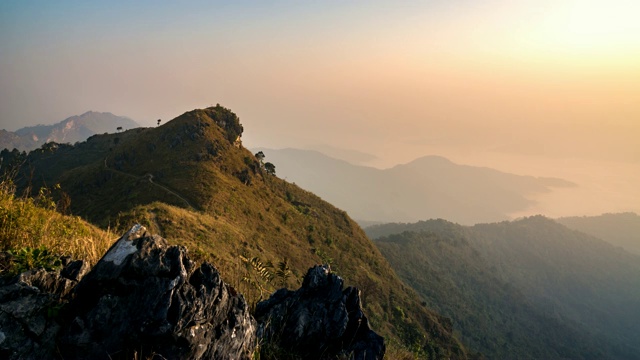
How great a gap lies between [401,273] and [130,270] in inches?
4990

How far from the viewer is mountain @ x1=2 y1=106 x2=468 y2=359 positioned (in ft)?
168

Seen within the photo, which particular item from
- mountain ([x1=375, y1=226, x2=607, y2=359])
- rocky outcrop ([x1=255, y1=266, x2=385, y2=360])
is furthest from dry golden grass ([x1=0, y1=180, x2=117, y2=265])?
mountain ([x1=375, y1=226, x2=607, y2=359])

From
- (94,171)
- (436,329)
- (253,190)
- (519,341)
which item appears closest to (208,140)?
(253,190)

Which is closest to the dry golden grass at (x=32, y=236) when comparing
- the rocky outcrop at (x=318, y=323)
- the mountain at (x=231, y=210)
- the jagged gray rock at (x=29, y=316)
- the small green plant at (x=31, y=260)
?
the small green plant at (x=31, y=260)

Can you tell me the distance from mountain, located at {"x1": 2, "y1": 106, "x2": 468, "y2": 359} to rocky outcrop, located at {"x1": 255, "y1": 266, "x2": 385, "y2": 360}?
3129cm

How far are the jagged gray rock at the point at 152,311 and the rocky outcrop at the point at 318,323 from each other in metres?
1.32

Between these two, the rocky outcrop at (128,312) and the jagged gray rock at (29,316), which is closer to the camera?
the jagged gray rock at (29,316)

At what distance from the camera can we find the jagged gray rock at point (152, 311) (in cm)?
570

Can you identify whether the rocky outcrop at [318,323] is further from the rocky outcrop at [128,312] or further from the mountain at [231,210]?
the mountain at [231,210]

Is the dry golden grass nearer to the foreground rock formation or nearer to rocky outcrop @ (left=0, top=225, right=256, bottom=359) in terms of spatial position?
the foreground rock formation

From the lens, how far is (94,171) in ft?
255

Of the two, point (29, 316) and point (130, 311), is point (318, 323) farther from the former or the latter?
point (29, 316)

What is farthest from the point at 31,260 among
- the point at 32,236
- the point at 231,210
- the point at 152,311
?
the point at 231,210

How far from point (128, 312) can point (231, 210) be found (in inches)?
2402
